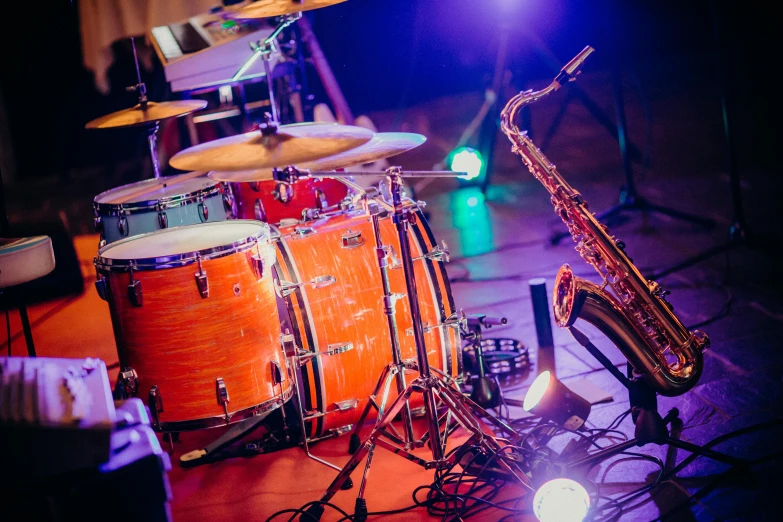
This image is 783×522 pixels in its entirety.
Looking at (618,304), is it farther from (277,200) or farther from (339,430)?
(277,200)

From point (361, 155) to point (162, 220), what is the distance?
4.43 ft

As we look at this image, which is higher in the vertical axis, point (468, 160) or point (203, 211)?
point (203, 211)

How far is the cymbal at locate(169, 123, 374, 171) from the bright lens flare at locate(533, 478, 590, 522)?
4.30 ft

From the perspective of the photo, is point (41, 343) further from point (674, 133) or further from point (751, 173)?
point (674, 133)

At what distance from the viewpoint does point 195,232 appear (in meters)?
3.25

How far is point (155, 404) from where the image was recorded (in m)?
2.91

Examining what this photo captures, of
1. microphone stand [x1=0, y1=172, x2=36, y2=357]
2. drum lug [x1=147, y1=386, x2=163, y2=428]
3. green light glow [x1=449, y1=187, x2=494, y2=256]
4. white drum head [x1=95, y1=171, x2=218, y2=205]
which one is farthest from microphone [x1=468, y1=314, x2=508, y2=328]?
microphone stand [x1=0, y1=172, x2=36, y2=357]

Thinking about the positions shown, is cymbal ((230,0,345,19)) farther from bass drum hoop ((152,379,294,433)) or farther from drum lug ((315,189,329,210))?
bass drum hoop ((152,379,294,433))

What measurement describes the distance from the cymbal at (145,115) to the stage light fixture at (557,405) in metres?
2.25

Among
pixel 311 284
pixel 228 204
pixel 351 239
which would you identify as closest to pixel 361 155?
pixel 351 239

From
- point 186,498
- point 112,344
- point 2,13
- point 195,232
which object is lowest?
point 186,498

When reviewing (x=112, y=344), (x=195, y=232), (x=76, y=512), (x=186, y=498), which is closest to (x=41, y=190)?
(x=112, y=344)

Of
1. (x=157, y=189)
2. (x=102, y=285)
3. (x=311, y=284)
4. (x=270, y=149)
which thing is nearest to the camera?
(x=270, y=149)

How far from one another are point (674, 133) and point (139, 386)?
5.84 m
